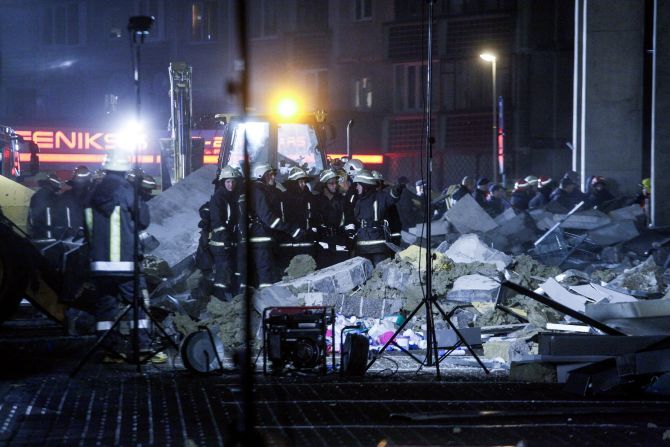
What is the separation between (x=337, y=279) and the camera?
1392 centimetres

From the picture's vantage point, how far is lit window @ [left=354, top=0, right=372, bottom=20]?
45656 millimetres

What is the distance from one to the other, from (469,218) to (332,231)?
133 inches

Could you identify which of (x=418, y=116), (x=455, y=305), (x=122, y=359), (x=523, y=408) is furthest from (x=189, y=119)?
(x=418, y=116)

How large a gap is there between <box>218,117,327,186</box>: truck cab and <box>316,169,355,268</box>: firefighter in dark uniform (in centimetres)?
213

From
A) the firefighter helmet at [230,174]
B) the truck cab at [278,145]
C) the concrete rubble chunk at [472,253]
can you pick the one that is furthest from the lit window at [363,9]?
the concrete rubble chunk at [472,253]

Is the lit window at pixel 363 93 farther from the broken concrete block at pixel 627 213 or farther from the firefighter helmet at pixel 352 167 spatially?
the firefighter helmet at pixel 352 167

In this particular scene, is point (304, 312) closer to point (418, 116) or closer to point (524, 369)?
point (524, 369)

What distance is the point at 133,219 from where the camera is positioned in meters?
11.3

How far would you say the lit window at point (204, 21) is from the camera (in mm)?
50094

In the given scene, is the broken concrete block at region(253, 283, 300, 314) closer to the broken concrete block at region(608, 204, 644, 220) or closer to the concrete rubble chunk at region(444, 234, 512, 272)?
the concrete rubble chunk at region(444, 234, 512, 272)

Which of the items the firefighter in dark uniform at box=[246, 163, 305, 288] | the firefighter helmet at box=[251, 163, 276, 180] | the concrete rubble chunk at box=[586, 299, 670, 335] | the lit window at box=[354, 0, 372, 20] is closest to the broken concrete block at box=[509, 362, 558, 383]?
the concrete rubble chunk at box=[586, 299, 670, 335]

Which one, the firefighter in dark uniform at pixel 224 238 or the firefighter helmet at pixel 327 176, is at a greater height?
the firefighter helmet at pixel 327 176

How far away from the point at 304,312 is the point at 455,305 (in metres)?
3.34

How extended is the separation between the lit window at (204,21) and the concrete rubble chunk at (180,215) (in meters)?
31.9
